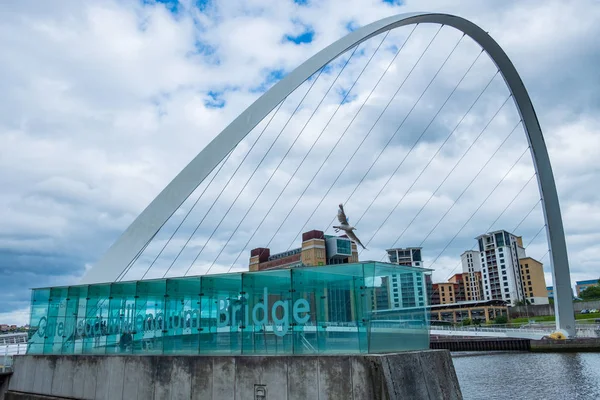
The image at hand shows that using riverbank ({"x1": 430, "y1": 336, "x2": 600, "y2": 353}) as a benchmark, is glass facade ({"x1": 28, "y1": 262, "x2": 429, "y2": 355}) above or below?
above

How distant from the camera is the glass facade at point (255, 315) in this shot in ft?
25.1

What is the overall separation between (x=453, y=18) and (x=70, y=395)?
19.6m

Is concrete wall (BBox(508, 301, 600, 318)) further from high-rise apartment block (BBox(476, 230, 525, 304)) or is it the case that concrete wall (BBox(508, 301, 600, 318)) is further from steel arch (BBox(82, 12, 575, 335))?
steel arch (BBox(82, 12, 575, 335))

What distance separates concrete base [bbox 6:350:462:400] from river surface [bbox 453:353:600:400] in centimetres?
708

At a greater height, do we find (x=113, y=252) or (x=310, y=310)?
(x=113, y=252)

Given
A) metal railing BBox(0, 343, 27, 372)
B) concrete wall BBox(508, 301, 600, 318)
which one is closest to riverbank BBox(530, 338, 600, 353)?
metal railing BBox(0, 343, 27, 372)

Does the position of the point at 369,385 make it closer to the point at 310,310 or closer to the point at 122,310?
the point at 310,310

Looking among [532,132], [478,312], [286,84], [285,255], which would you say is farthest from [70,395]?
[478,312]

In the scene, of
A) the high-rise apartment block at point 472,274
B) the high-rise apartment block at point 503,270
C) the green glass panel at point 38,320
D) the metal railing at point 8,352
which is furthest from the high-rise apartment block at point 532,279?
the green glass panel at point 38,320

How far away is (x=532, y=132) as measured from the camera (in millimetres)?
26906

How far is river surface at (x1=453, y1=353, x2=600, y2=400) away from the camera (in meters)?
13.6

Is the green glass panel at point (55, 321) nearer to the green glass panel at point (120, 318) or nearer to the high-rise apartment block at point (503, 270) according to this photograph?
the green glass panel at point (120, 318)

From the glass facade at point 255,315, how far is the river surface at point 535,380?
7.22 m

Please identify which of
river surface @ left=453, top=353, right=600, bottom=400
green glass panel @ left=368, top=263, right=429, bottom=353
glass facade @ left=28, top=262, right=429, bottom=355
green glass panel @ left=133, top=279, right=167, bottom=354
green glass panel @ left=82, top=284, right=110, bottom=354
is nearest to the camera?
green glass panel @ left=368, top=263, right=429, bottom=353
